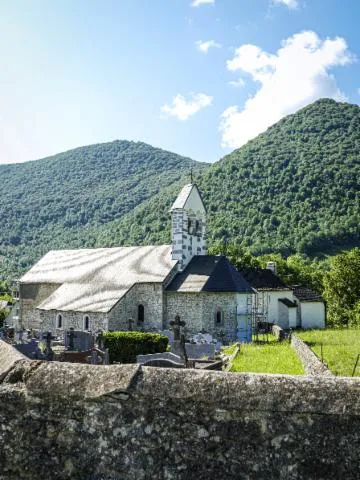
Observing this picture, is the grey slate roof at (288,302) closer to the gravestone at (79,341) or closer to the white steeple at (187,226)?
the white steeple at (187,226)

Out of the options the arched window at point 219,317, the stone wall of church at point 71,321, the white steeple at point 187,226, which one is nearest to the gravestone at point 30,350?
the stone wall of church at point 71,321

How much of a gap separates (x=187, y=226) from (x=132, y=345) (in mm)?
13837

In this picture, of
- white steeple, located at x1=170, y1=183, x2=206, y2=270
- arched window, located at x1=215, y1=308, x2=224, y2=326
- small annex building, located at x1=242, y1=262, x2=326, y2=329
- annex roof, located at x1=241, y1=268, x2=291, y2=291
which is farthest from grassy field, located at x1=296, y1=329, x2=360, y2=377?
annex roof, located at x1=241, y1=268, x2=291, y2=291

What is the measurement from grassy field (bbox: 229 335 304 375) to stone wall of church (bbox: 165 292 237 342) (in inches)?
300

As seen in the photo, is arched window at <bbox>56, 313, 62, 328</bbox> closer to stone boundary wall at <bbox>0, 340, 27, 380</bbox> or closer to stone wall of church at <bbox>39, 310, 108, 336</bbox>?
stone wall of church at <bbox>39, 310, 108, 336</bbox>

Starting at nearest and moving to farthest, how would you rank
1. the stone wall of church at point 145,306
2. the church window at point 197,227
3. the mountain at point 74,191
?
the stone wall of church at point 145,306 → the church window at point 197,227 → the mountain at point 74,191

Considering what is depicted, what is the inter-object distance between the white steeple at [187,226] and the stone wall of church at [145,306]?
2777mm

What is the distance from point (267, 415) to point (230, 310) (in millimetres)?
26890

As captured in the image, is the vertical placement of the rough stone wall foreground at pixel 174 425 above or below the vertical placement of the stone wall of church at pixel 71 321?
above

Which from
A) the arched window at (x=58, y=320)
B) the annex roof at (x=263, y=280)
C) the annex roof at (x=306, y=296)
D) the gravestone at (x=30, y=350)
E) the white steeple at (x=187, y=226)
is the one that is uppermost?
the white steeple at (x=187, y=226)

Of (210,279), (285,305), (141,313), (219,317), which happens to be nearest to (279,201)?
(285,305)

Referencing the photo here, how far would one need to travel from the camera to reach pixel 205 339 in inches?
1008

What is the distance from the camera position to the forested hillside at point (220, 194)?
88.2m

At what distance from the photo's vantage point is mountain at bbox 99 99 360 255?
285ft
